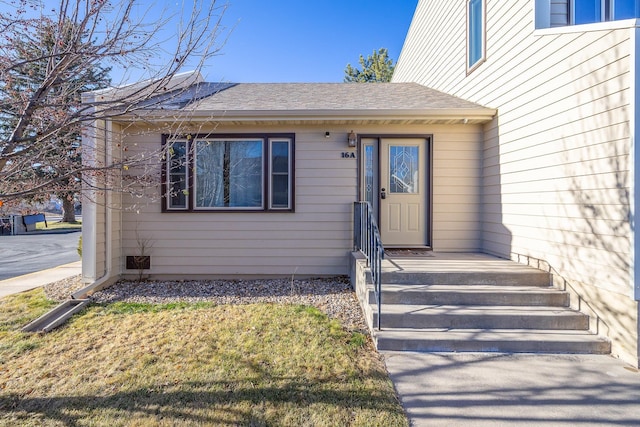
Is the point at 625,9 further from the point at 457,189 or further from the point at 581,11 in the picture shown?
the point at 457,189

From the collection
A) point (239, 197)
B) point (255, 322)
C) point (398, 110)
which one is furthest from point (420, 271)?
point (239, 197)

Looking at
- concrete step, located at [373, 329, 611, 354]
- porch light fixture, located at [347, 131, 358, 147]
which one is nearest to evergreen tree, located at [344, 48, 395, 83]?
porch light fixture, located at [347, 131, 358, 147]

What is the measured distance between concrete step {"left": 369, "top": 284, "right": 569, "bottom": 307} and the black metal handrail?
0.30 m

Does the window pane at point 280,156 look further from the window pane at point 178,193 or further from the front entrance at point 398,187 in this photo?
the window pane at point 178,193

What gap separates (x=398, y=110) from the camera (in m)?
5.04

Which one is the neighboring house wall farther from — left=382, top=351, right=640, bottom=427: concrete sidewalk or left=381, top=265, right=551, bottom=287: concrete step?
left=382, top=351, right=640, bottom=427: concrete sidewalk

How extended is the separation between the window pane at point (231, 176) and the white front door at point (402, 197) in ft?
7.24

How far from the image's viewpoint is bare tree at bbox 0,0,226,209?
7.09 feet

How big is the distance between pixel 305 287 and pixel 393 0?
13169 mm

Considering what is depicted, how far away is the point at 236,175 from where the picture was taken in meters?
5.55

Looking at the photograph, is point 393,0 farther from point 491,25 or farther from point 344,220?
point 344,220

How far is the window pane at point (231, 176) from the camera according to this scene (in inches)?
218

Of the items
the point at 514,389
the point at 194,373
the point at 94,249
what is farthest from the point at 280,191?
the point at 514,389

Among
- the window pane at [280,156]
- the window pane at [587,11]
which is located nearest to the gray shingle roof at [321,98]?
the window pane at [280,156]
